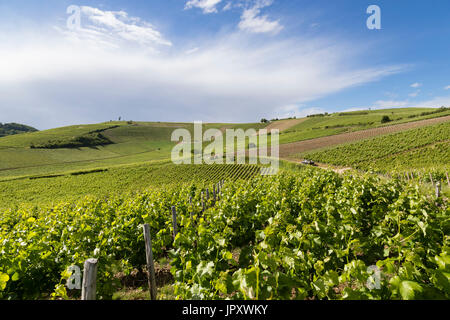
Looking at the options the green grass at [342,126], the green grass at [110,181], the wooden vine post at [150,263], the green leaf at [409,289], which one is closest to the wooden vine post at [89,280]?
the wooden vine post at [150,263]

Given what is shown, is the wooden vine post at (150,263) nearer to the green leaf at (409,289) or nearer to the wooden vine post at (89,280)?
the wooden vine post at (89,280)

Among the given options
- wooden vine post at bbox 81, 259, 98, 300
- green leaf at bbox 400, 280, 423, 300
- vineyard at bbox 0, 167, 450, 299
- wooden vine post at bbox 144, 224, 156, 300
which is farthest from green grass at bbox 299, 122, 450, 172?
wooden vine post at bbox 81, 259, 98, 300

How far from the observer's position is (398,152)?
33469 mm

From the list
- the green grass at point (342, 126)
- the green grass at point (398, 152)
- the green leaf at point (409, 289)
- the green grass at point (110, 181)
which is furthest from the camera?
the green grass at point (342, 126)

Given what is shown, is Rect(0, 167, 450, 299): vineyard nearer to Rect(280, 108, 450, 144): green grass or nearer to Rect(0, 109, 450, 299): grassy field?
Rect(0, 109, 450, 299): grassy field

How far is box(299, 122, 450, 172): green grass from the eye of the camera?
2772 centimetres

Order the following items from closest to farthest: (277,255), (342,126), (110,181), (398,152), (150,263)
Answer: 1. (277,255)
2. (150,263)
3. (398,152)
4. (110,181)
5. (342,126)

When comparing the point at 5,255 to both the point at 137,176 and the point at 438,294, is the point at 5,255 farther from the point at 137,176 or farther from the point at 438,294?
the point at 137,176

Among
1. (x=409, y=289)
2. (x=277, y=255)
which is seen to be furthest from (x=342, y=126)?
(x=409, y=289)

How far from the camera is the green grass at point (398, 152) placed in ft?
90.9

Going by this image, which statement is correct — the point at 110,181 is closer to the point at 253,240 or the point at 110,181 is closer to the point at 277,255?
the point at 253,240

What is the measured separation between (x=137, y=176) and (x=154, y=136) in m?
71.7

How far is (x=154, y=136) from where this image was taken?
10806 centimetres
